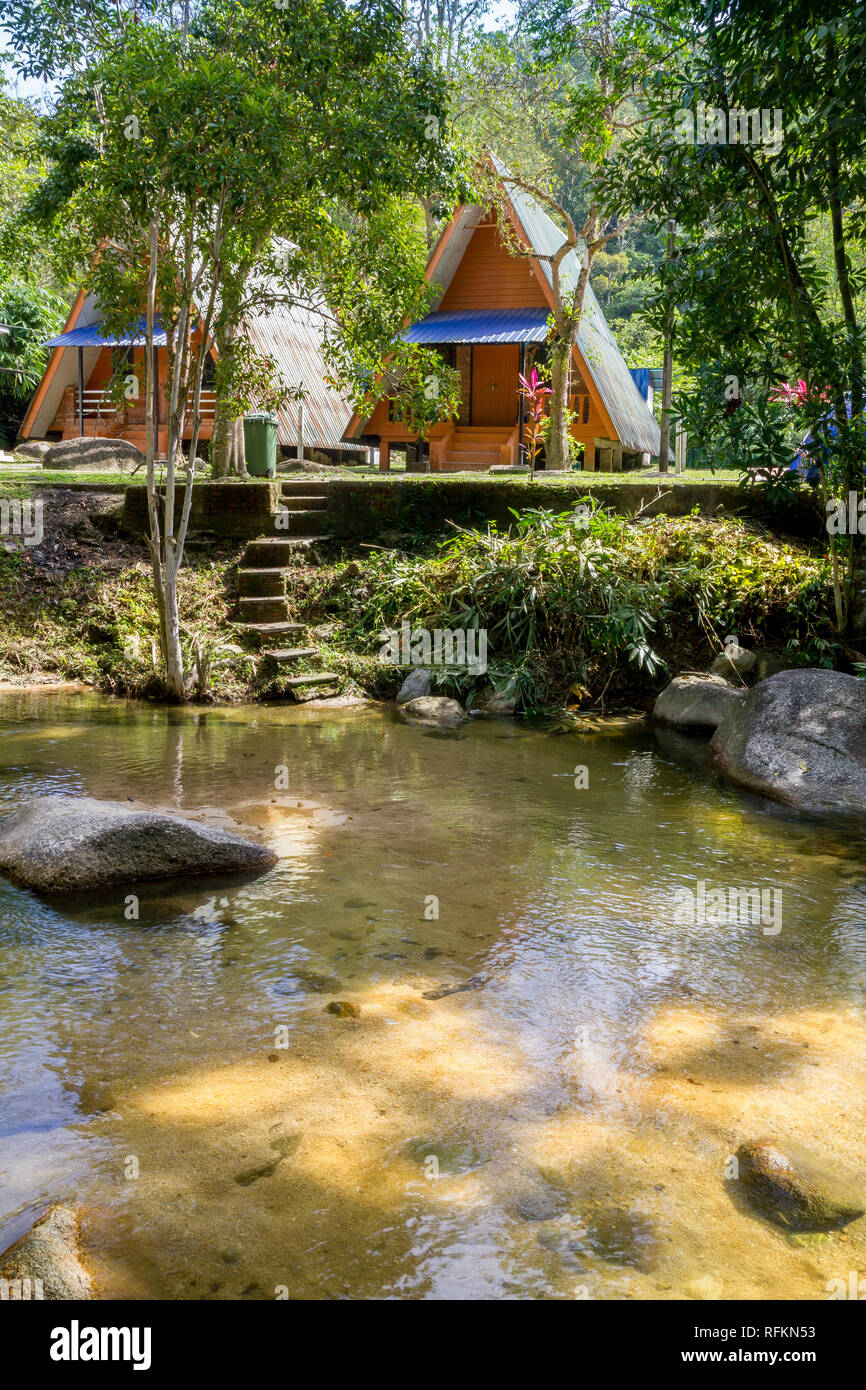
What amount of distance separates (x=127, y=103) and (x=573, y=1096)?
7275 mm

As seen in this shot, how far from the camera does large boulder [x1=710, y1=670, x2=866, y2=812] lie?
7.20 m

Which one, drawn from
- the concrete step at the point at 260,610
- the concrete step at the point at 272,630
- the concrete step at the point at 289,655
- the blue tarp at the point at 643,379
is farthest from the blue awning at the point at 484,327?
the concrete step at the point at 289,655

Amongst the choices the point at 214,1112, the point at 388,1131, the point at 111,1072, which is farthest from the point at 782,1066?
the point at 111,1072

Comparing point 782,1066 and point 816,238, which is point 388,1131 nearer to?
point 782,1066

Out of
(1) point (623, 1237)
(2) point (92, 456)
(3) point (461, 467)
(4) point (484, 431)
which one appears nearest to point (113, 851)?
(1) point (623, 1237)

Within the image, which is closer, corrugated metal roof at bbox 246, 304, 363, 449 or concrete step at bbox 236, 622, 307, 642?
concrete step at bbox 236, 622, 307, 642

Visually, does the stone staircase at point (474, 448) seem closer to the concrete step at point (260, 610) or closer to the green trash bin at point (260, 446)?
the green trash bin at point (260, 446)

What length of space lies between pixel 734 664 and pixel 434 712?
277cm

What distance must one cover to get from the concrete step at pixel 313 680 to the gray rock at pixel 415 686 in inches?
26.0

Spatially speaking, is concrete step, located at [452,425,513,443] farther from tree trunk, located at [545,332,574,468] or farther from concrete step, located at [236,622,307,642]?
concrete step, located at [236,622,307,642]

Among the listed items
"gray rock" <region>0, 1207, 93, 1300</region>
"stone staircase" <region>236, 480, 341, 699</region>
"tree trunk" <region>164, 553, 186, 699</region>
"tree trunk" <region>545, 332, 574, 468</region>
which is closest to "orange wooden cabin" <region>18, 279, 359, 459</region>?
"tree trunk" <region>545, 332, 574, 468</region>

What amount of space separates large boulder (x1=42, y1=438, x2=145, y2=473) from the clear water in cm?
1270

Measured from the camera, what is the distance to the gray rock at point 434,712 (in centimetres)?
946

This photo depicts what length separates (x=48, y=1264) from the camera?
266 cm
